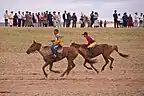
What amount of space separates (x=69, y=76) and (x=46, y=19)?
2439cm

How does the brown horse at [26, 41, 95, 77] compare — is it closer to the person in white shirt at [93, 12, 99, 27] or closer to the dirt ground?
the dirt ground

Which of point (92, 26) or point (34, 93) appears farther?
point (92, 26)

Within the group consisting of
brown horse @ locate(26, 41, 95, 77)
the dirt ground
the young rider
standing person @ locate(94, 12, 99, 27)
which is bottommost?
→ the dirt ground

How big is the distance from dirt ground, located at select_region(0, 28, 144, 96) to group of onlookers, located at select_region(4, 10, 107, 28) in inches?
132

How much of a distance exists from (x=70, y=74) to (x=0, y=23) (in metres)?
33.4

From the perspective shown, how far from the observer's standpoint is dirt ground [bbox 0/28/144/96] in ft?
58.7

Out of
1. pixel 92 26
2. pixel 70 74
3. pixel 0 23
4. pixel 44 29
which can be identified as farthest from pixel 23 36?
pixel 70 74

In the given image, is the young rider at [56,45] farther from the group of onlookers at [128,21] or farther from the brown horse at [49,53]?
the group of onlookers at [128,21]

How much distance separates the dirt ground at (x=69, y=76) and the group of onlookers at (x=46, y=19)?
3.35m

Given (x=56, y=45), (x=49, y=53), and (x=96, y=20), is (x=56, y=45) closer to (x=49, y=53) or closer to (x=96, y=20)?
(x=49, y=53)

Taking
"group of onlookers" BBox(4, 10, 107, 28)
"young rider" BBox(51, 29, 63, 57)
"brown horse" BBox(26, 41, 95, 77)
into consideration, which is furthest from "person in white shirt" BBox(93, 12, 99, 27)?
"young rider" BBox(51, 29, 63, 57)

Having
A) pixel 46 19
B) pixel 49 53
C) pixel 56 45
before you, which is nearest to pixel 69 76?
pixel 49 53

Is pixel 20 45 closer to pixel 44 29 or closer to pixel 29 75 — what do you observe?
pixel 44 29

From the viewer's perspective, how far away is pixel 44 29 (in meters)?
45.2
